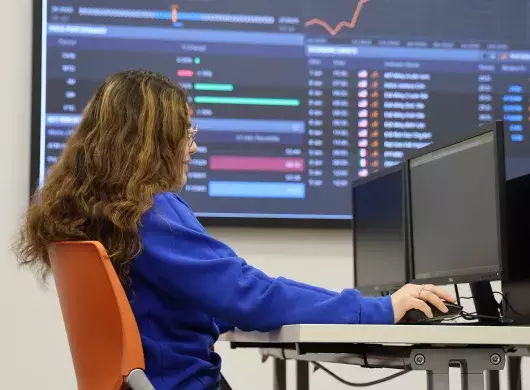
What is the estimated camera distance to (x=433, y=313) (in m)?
1.73

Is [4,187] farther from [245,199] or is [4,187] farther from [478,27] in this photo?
[478,27]

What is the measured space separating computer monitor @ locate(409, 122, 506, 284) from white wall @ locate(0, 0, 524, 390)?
4.14 feet

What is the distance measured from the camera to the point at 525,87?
3771mm

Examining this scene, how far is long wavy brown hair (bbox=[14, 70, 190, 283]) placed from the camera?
1.66 meters

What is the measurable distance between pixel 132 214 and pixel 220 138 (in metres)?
1.94

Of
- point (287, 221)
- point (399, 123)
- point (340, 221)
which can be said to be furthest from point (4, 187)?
point (399, 123)

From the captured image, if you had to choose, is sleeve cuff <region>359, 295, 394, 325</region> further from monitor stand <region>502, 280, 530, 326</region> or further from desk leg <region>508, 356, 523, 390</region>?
desk leg <region>508, 356, 523, 390</region>

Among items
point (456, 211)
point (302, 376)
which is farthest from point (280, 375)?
point (456, 211)

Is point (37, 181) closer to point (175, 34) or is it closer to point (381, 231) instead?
point (175, 34)

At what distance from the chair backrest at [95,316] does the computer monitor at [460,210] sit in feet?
2.63

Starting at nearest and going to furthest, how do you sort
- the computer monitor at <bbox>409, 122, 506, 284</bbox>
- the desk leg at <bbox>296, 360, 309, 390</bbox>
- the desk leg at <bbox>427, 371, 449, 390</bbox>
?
the desk leg at <bbox>427, 371, 449, 390</bbox>, the computer monitor at <bbox>409, 122, 506, 284</bbox>, the desk leg at <bbox>296, 360, 309, 390</bbox>

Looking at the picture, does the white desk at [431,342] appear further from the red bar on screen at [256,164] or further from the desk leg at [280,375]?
the red bar on screen at [256,164]

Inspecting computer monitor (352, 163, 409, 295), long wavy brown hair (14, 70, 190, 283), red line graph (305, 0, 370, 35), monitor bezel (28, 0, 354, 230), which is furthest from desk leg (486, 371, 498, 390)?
red line graph (305, 0, 370, 35)

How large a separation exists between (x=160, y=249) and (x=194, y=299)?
0.11m
